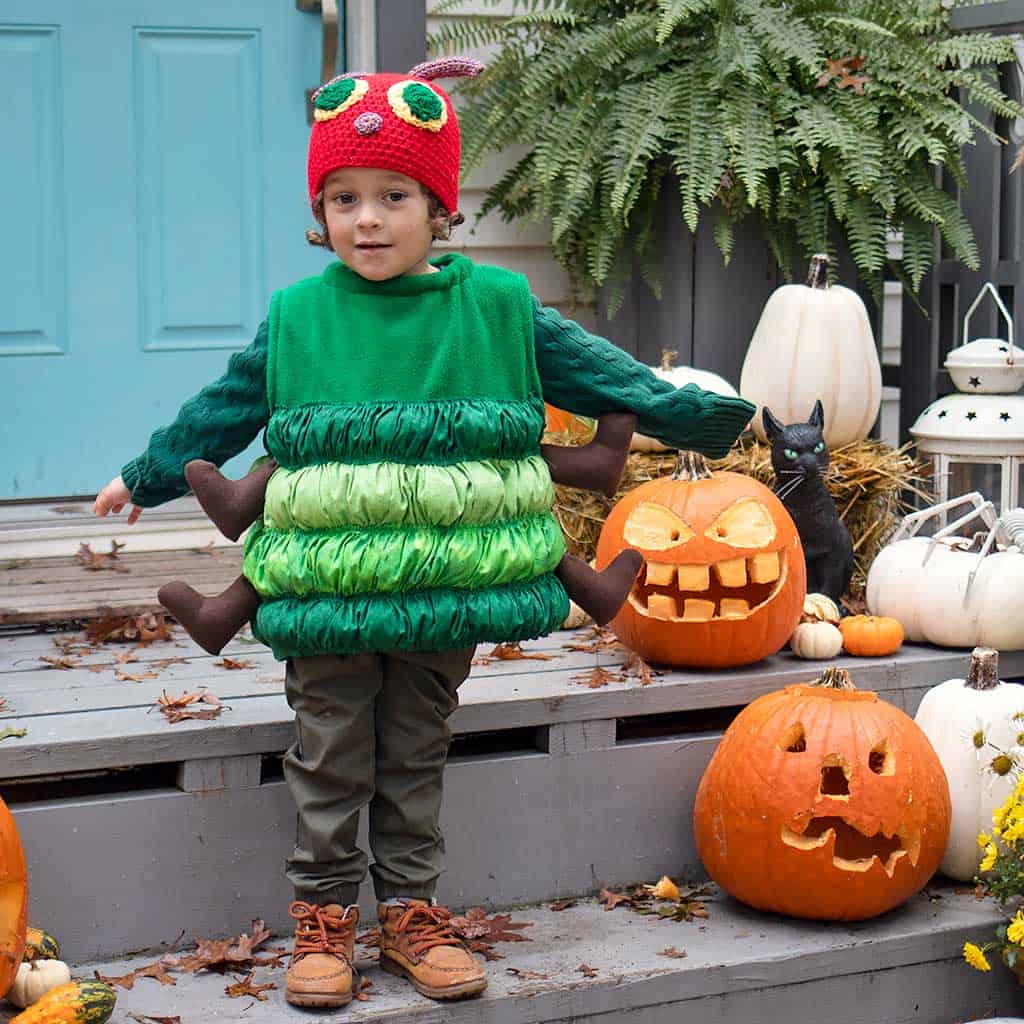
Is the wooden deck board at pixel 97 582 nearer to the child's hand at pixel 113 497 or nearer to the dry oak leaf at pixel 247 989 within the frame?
the child's hand at pixel 113 497

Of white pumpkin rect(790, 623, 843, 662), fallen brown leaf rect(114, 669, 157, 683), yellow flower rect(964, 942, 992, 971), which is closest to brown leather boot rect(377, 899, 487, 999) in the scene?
fallen brown leaf rect(114, 669, 157, 683)

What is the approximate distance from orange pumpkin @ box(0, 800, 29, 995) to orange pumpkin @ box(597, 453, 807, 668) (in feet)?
4.34

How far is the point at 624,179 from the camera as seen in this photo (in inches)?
164

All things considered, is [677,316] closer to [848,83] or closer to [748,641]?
[848,83]

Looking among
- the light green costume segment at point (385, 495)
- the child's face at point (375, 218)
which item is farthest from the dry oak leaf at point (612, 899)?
the child's face at point (375, 218)

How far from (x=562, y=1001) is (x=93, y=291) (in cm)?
230

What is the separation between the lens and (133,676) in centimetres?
321

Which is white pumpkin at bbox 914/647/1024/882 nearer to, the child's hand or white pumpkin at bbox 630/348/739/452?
white pumpkin at bbox 630/348/739/452

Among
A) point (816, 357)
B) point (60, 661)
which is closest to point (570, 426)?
point (816, 357)

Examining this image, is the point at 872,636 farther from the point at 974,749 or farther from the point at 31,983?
the point at 31,983

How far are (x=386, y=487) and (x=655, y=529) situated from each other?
3.25ft

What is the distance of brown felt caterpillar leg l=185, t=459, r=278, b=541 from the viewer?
2607mm

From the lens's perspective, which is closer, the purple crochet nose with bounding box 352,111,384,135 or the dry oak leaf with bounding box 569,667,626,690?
the purple crochet nose with bounding box 352,111,384,135

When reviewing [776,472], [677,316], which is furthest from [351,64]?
[776,472]
